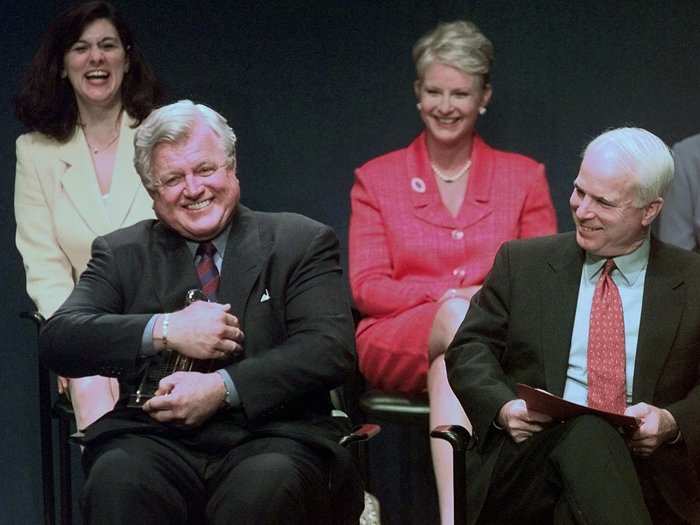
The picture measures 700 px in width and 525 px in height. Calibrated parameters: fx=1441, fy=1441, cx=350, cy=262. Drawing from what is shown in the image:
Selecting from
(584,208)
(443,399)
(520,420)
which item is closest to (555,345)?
(520,420)

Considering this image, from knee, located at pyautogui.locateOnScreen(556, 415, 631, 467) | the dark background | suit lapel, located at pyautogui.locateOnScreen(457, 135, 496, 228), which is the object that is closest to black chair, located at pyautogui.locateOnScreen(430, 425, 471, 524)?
knee, located at pyautogui.locateOnScreen(556, 415, 631, 467)

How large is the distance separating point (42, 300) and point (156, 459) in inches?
48.5

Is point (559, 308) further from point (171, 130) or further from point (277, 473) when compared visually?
point (171, 130)

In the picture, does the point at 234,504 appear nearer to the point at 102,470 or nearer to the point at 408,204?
the point at 102,470

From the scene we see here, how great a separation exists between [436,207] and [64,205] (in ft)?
3.84

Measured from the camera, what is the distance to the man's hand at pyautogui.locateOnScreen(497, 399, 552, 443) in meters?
3.26

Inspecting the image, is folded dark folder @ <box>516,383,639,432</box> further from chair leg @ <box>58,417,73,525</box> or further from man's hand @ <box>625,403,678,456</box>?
chair leg @ <box>58,417,73,525</box>

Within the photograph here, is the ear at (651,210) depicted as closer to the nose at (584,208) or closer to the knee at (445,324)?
the nose at (584,208)

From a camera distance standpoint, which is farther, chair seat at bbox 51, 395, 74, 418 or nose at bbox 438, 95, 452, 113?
nose at bbox 438, 95, 452, 113

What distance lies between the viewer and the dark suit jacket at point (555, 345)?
333 centimetres

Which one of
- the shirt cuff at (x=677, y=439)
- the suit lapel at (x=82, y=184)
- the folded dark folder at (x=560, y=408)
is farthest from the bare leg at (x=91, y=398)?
the shirt cuff at (x=677, y=439)

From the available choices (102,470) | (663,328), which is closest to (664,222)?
(663,328)

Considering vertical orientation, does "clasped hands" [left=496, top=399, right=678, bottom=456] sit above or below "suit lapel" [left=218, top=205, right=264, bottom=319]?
below

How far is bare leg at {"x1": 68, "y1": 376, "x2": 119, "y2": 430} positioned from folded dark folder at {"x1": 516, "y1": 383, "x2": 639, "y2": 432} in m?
1.40
